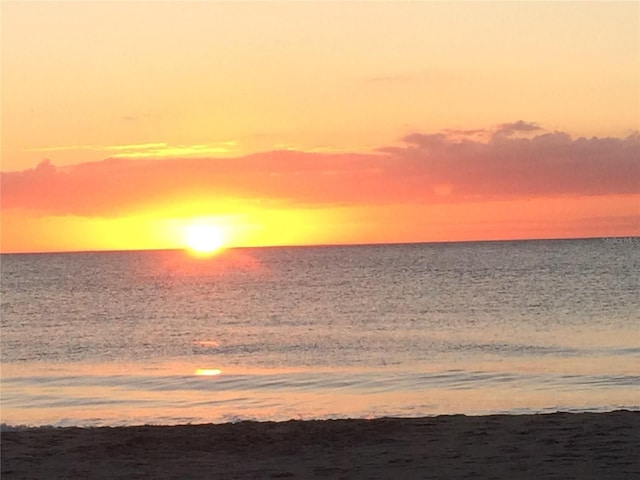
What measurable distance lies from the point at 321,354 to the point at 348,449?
16134 mm

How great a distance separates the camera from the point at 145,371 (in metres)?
25.2

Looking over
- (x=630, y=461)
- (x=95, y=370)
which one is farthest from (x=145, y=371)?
(x=630, y=461)

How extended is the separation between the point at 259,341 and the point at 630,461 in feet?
76.4

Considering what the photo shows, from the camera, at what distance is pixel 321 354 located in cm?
2833

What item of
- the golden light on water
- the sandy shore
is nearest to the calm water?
the golden light on water

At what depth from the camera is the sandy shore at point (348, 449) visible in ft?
35.7

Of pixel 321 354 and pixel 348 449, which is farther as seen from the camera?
pixel 321 354

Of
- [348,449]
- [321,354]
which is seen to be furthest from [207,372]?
[348,449]

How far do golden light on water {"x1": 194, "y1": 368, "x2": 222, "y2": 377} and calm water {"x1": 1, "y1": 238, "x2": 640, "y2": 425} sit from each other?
7cm

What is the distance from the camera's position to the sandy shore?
1088 cm

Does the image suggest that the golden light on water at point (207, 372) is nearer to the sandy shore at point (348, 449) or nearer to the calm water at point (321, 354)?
the calm water at point (321, 354)

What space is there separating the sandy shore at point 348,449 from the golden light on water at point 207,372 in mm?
9810

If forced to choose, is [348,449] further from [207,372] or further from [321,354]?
[321,354]

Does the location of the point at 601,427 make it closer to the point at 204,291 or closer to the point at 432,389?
the point at 432,389
